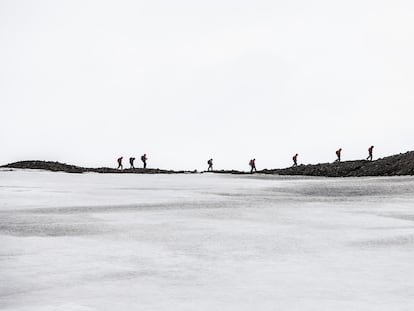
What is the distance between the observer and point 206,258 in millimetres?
6066

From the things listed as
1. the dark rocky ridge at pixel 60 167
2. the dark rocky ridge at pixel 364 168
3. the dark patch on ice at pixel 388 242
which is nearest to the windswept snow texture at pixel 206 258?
the dark patch on ice at pixel 388 242

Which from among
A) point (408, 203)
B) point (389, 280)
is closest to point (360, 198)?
point (408, 203)

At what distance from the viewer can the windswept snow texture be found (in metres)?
4.40

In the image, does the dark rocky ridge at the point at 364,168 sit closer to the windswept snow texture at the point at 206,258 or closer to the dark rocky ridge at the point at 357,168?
the dark rocky ridge at the point at 357,168

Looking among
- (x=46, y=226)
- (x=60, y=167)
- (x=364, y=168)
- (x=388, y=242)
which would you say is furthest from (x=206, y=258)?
(x=60, y=167)

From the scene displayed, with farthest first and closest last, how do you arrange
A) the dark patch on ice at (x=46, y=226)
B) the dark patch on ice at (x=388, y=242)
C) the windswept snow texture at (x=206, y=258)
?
the dark patch on ice at (x=46, y=226) < the dark patch on ice at (x=388, y=242) < the windswept snow texture at (x=206, y=258)

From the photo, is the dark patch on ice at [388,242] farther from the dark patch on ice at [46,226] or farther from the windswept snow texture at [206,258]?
the dark patch on ice at [46,226]

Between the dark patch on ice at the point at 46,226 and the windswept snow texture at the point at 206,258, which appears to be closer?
the windswept snow texture at the point at 206,258

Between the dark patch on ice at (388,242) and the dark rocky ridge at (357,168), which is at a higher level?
the dark rocky ridge at (357,168)

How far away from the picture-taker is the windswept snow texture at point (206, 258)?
14.4 ft

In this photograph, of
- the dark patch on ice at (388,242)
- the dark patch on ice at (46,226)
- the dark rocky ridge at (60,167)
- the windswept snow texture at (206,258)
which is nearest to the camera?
the windswept snow texture at (206,258)

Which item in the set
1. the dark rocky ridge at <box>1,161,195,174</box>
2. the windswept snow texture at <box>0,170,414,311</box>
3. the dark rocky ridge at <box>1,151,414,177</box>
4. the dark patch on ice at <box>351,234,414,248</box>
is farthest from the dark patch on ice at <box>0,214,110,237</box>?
the dark rocky ridge at <box>1,161,195,174</box>

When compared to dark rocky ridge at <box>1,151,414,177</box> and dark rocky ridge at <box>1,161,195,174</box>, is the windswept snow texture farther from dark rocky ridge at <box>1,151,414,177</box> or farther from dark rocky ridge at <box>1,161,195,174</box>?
dark rocky ridge at <box>1,161,195,174</box>

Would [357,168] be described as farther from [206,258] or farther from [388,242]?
[206,258]
